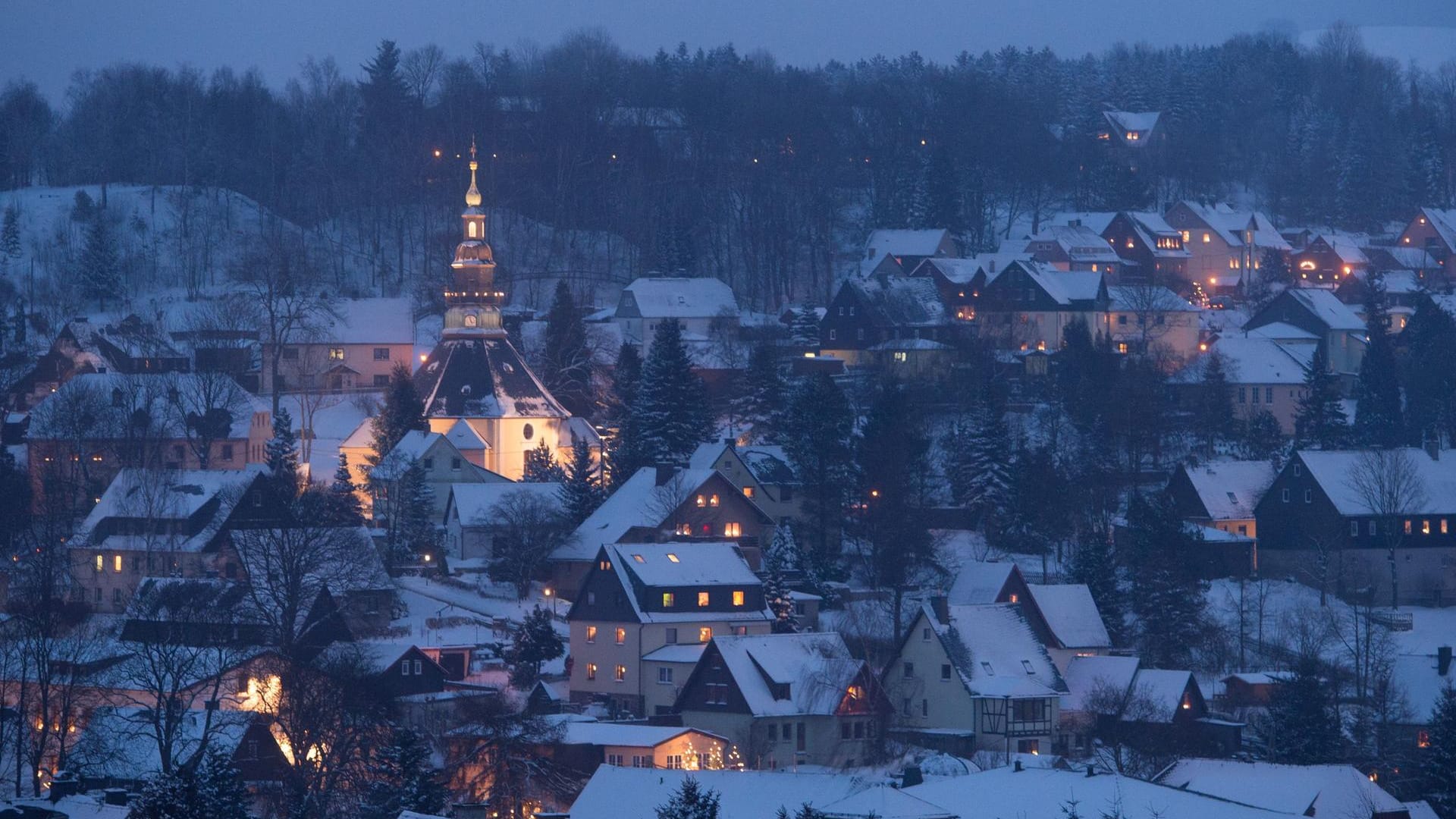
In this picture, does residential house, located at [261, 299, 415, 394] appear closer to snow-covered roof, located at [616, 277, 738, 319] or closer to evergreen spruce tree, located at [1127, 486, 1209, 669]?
snow-covered roof, located at [616, 277, 738, 319]

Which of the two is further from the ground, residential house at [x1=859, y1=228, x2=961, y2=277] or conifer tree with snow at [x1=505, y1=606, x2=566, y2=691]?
residential house at [x1=859, y1=228, x2=961, y2=277]

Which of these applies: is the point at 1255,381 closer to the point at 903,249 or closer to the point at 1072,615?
the point at 903,249

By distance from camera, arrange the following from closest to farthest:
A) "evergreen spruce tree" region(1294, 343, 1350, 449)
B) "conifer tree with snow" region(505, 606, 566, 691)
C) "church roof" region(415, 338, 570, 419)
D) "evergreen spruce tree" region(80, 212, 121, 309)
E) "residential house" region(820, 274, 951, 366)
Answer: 1. "conifer tree with snow" region(505, 606, 566, 691)
2. "evergreen spruce tree" region(1294, 343, 1350, 449)
3. "church roof" region(415, 338, 570, 419)
4. "residential house" region(820, 274, 951, 366)
5. "evergreen spruce tree" region(80, 212, 121, 309)

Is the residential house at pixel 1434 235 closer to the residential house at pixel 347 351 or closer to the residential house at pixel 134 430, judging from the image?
the residential house at pixel 347 351

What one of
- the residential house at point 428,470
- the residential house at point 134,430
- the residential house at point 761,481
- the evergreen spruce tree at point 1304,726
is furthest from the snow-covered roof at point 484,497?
the evergreen spruce tree at point 1304,726

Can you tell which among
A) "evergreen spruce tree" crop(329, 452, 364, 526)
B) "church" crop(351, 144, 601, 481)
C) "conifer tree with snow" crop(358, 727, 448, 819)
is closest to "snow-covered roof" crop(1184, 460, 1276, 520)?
"church" crop(351, 144, 601, 481)

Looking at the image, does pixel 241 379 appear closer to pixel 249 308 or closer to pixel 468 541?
pixel 249 308

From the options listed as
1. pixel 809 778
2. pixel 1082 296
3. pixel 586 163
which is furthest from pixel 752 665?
pixel 586 163
